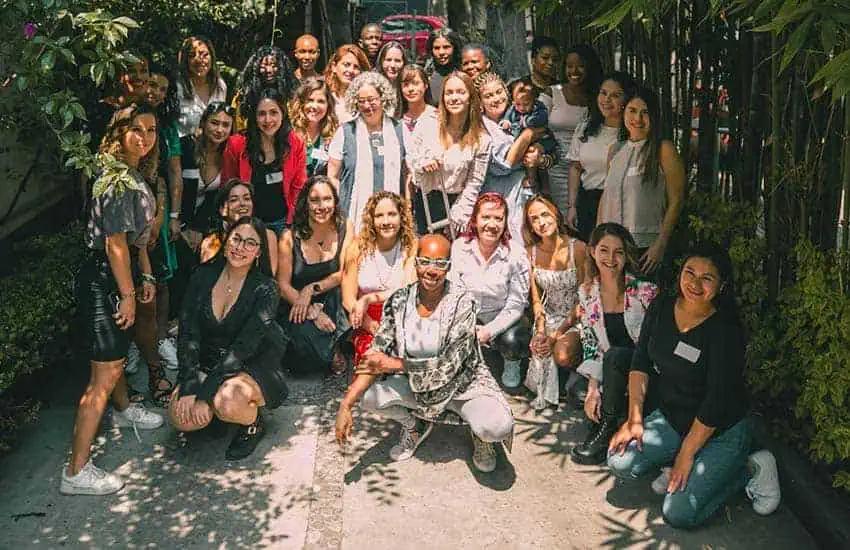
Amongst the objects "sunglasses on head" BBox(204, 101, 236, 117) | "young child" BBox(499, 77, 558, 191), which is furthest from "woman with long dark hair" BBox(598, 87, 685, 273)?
"sunglasses on head" BBox(204, 101, 236, 117)

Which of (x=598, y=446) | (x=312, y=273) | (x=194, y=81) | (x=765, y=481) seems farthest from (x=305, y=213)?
(x=765, y=481)

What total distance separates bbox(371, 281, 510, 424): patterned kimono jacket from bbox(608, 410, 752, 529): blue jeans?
73 cm

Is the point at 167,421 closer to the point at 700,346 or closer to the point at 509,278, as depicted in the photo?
the point at 509,278

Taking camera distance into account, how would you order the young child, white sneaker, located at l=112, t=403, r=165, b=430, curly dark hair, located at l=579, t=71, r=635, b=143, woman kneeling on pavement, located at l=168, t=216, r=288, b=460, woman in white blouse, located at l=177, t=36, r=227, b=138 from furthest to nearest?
woman in white blouse, located at l=177, t=36, r=227, b=138
the young child
curly dark hair, located at l=579, t=71, r=635, b=143
white sneaker, located at l=112, t=403, r=165, b=430
woman kneeling on pavement, located at l=168, t=216, r=288, b=460

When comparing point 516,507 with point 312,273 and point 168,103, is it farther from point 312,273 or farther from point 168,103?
point 168,103

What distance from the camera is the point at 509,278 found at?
5.58 m

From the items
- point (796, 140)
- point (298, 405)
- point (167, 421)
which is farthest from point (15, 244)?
point (796, 140)

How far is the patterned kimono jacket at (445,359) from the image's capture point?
4.74 meters

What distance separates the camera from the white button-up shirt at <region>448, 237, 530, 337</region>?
18.3 feet

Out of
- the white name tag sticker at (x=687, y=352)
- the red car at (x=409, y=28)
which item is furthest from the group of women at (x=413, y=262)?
the red car at (x=409, y=28)

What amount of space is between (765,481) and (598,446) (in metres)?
0.90

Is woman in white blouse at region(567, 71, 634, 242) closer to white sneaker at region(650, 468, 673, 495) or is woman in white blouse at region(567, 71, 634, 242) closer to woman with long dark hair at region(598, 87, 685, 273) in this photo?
woman with long dark hair at region(598, 87, 685, 273)

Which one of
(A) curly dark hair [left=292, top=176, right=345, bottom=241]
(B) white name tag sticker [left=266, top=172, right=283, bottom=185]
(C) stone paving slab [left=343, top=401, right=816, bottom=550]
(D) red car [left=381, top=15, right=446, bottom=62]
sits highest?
(D) red car [left=381, top=15, right=446, bottom=62]

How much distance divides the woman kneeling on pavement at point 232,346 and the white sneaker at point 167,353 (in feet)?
3.24
